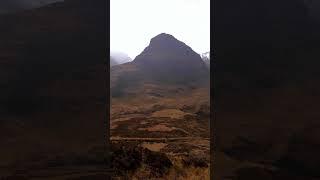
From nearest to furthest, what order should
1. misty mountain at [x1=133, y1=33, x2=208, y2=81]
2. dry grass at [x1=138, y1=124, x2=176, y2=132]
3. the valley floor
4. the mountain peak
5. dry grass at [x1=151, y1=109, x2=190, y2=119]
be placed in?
the valley floor → dry grass at [x1=138, y1=124, x2=176, y2=132] → dry grass at [x1=151, y1=109, x2=190, y2=119] → misty mountain at [x1=133, y1=33, x2=208, y2=81] → the mountain peak

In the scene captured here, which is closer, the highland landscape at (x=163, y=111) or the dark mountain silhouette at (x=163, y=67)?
the highland landscape at (x=163, y=111)
